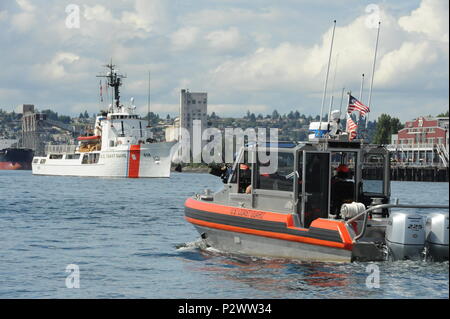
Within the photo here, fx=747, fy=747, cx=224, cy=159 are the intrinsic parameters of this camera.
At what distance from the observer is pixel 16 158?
158 m

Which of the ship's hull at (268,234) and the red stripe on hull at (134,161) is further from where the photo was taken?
the red stripe on hull at (134,161)

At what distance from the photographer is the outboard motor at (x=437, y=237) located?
13086 mm

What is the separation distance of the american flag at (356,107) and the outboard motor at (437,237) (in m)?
5.20

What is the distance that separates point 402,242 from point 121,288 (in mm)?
5238

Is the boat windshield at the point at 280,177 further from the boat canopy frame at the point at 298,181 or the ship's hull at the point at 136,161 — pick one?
the ship's hull at the point at 136,161

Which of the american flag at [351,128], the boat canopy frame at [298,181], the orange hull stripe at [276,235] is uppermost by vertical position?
the american flag at [351,128]

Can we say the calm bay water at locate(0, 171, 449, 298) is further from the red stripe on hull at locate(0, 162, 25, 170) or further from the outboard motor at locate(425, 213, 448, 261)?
the red stripe on hull at locate(0, 162, 25, 170)

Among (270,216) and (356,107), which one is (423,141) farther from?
(270,216)

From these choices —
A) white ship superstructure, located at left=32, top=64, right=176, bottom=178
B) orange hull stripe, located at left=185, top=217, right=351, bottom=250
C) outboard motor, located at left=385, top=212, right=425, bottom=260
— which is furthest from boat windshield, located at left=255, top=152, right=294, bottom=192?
white ship superstructure, located at left=32, top=64, right=176, bottom=178

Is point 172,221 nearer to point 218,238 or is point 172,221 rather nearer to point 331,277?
point 218,238

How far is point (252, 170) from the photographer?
53.7 feet

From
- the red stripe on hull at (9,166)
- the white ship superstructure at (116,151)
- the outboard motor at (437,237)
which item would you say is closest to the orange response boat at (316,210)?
the outboard motor at (437,237)
